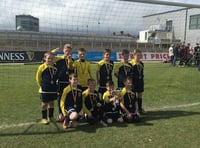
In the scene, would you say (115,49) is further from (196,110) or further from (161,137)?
(161,137)

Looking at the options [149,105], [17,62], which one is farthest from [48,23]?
[17,62]

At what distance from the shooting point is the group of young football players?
6.89 metres

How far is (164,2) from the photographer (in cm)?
1037

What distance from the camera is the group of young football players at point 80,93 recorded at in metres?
6.89

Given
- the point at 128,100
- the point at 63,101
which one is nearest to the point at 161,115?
the point at 128,100

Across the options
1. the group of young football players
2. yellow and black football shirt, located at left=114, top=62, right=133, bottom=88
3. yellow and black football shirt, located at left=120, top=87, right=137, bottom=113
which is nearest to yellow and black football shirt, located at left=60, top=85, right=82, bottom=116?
the group of young football players

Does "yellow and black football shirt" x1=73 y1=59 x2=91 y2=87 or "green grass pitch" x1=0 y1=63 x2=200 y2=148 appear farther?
"yellow and black football shirt" x1=73 y1=59 x2=91 y2=87

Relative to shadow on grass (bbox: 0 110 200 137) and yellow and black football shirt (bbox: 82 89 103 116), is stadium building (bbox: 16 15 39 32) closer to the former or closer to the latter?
yellow and black football shirt (bbox: 82 89 103 116)

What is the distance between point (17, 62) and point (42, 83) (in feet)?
37.2

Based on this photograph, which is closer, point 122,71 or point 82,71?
point 82,71

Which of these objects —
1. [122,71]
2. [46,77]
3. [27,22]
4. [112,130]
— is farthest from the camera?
[27,22]

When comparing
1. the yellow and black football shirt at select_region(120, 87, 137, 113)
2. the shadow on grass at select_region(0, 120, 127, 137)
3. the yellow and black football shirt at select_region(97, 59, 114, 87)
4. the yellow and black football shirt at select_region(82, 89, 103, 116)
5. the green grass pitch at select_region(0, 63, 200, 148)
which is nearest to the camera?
the green grass pitch at select_region(0, 63, 200, 148)

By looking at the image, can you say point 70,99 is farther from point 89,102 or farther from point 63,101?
point 89,102

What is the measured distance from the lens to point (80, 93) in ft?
22.8
